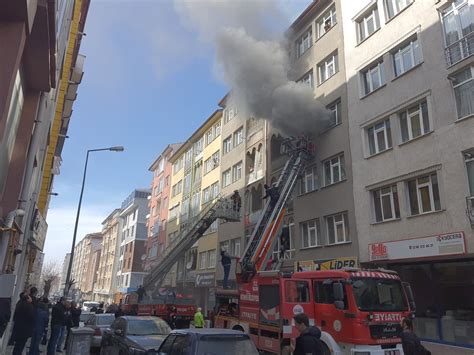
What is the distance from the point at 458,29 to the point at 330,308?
11.2 meters

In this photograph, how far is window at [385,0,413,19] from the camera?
1730 centimetres

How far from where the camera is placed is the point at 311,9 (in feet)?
77.4

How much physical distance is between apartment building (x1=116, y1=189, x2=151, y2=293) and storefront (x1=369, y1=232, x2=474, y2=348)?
46.2 meters

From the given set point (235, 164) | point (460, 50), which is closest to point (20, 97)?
point (460, 50)

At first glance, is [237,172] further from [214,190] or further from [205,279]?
[205,279]

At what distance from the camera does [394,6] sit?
17875mm

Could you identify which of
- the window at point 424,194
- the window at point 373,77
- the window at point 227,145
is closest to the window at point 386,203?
the window at point 424,194

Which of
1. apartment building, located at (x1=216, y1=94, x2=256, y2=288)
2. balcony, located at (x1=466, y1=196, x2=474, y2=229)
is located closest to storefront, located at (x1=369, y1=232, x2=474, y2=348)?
balcony, located at (x1=466, y1=196, x2=474, y2=229)

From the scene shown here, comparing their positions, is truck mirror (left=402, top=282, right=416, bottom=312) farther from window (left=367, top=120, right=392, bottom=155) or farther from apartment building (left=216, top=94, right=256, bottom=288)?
apartment building (left=216, top=94, right=256, bottom=288)

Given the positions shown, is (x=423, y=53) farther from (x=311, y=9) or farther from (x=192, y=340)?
(x=192, y=340)

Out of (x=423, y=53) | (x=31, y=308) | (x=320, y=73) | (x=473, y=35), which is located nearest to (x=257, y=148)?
(x=320, y=73)

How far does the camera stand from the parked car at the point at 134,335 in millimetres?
8828

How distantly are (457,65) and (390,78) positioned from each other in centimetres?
337

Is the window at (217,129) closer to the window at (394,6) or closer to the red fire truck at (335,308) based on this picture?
the window at (394,6)
